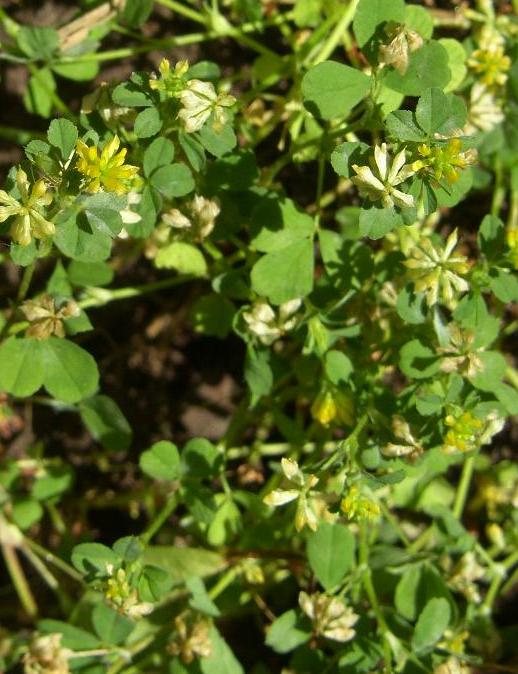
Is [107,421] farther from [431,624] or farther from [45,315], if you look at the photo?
[431,624]

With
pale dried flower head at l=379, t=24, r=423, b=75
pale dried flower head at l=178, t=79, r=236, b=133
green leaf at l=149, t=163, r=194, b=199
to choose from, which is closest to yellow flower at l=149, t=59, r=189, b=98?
pale dried flower head at l=178, t=79, r=236, b=133

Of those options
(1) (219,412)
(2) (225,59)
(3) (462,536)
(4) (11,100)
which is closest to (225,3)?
(2) (225,59)

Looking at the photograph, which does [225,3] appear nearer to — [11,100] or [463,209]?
[11,100]

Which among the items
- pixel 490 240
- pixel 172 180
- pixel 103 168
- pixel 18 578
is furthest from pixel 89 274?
pixel 18 578

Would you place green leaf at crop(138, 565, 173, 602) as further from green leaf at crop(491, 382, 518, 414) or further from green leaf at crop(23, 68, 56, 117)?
green leaf at crop(23, 68, 56, 117)

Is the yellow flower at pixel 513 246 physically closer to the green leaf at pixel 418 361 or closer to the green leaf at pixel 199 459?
the green leaf at pixel 418 361

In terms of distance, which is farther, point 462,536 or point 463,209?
point 463,209
